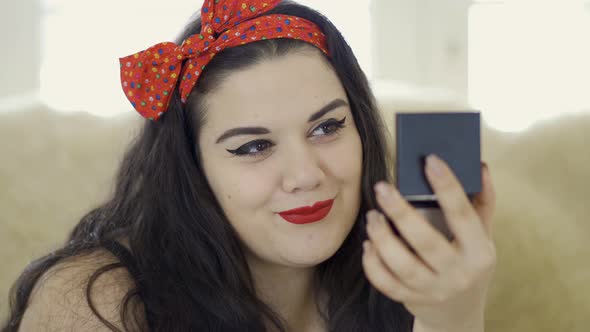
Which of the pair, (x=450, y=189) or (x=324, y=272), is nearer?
(x=450, y=189)

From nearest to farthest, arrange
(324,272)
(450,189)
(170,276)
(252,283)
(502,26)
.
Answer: (450,189) → (170,276) → (252,283) → (324,272) → (502,26)

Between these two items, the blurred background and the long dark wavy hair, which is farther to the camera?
the blurred background

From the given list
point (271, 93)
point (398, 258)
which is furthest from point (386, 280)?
point (271, 93)

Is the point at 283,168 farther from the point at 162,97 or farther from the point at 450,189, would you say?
the point at 450,189

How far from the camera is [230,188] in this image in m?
1.09

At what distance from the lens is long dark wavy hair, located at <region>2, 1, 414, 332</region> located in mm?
1111

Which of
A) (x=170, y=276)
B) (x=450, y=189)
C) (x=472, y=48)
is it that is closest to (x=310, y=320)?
(x=170, y=276)

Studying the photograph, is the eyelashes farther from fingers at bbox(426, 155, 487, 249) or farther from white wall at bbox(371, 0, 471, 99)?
white wall at bbox(371, 0, 471, 99)

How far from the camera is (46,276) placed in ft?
3.61

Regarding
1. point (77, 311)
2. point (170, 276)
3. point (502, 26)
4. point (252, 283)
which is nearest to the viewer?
point (77, 311)

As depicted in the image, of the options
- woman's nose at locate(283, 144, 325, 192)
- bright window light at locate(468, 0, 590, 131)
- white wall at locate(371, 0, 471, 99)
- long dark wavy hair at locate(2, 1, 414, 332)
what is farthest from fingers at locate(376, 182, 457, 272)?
white wall at locate(371, 0, 471, 99)

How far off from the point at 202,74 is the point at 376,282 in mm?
549

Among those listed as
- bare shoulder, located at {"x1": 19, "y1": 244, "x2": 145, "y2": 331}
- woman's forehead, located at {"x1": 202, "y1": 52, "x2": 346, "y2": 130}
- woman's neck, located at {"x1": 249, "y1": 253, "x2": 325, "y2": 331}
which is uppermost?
woman's forehead, located at {"x1": 202, "y1": 52, "x2": 346, "y2": 130}

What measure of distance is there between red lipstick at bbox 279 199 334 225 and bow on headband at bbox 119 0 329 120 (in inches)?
11.5
